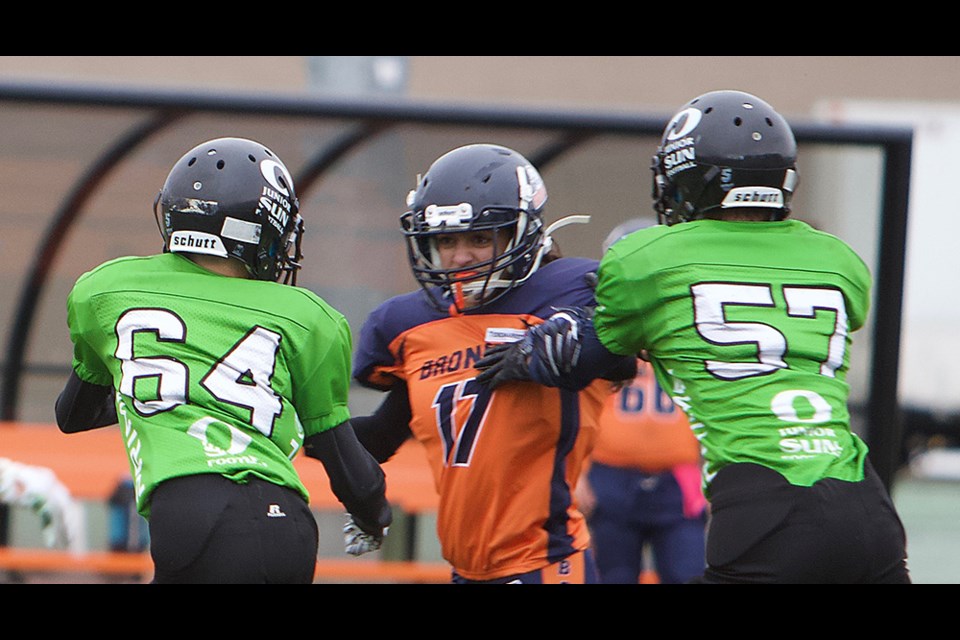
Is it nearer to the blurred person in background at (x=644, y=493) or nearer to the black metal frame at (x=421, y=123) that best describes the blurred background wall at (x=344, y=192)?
the black metal frame at (x=421, y=123)

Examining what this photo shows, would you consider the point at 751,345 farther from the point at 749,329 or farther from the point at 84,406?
the point at 84,406

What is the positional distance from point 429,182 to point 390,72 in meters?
4.10

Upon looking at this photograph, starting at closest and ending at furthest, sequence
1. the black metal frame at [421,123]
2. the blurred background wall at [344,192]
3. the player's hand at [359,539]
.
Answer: the player's hand at [359,539]
the black metal frame at [421,123]
the blurred background wall at [344,192]

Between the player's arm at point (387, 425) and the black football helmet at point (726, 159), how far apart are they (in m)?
1.02

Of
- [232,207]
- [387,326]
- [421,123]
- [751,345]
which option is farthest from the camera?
[421,123]

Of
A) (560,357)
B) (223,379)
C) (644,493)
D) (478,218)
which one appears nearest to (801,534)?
(560,357)

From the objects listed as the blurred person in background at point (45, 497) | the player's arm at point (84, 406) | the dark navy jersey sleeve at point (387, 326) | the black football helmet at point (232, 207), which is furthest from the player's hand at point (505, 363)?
the blurred person in background at point (45, 497)

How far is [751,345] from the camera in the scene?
9.88 feet

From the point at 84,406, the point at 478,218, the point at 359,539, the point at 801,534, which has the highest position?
the point at 478,218

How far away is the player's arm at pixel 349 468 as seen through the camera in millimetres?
→ 3260

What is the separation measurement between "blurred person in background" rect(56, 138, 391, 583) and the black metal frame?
120 inches

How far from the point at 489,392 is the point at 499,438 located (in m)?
0.13

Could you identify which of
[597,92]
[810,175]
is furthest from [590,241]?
[597,92]

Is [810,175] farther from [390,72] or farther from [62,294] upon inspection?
[62,294]
